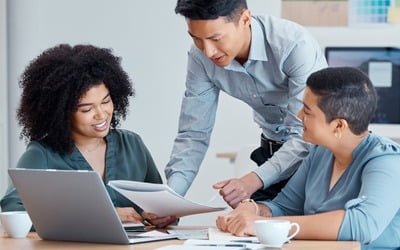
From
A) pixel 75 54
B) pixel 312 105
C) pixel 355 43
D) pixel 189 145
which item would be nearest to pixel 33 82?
pixel 75 54

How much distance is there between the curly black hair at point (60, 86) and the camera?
2359 mm

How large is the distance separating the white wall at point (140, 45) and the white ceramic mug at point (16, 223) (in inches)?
96.7

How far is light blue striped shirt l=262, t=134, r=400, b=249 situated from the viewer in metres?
1.82

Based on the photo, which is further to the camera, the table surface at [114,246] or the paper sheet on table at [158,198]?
the paper sheet on table at [158,198]

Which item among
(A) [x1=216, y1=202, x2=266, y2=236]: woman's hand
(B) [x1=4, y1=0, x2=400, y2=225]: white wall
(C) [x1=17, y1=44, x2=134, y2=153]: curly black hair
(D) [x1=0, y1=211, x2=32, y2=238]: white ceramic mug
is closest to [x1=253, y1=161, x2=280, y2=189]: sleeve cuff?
(A) [x1=216, y1=202, x2=266, y2=236]: woman's hand

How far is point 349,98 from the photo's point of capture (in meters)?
1.99

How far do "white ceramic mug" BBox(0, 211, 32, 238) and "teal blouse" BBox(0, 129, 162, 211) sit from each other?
0.73 feet

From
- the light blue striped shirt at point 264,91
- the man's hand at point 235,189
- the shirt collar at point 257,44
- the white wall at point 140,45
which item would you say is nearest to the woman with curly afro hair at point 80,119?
the light blue striped shirt at point 264,91

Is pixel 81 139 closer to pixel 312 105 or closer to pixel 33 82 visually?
pixel 33 82

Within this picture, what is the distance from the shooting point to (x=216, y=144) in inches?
173

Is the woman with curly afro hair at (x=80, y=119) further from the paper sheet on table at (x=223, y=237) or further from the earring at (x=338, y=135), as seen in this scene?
the earring at (x=338, y=135)

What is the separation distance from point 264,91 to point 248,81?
0.06 m

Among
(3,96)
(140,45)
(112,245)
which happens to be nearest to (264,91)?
(112,245)

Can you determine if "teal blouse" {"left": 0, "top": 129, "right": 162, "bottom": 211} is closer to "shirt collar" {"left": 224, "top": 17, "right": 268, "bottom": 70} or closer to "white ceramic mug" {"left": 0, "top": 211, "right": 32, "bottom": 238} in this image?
"white ceramic mug" {"left": 0, "top": 211, "right": 32, "bottom": 238}
